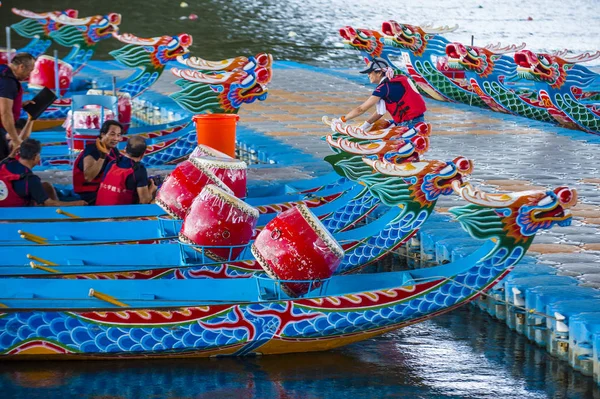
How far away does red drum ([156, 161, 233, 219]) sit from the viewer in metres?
7.28

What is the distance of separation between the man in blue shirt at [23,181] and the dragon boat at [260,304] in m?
1.48

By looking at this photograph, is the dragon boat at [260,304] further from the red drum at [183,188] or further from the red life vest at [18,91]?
the red life vest at [18,91]

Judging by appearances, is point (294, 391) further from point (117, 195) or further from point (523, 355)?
point (117, 195)

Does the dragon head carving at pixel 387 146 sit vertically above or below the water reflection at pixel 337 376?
above

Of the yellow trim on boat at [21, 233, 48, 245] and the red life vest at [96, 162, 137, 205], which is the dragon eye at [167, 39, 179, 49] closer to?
the red life vest at [96, 162, 137, 205]

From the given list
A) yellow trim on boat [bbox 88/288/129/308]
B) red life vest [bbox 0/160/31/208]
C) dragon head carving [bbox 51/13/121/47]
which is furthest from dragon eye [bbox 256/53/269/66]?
yellow trim on boat [bbox 88/288/129/308]

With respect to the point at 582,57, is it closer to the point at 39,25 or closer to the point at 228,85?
the point at 228,85

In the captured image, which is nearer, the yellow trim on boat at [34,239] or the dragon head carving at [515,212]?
the dragon head carving at [515,212]

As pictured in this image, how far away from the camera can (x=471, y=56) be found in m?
14.0

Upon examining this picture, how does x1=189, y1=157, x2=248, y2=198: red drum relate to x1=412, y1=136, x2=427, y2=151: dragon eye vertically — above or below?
below

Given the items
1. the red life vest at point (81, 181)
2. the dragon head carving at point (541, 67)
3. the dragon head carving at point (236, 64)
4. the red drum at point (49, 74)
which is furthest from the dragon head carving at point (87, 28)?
the red life vest at point (81, 181)

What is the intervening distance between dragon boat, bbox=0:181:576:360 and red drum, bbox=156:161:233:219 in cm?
113

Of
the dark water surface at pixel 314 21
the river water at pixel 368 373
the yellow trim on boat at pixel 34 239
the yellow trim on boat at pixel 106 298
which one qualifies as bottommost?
the river water at pixel 368 373

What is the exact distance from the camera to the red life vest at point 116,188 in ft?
25.4
